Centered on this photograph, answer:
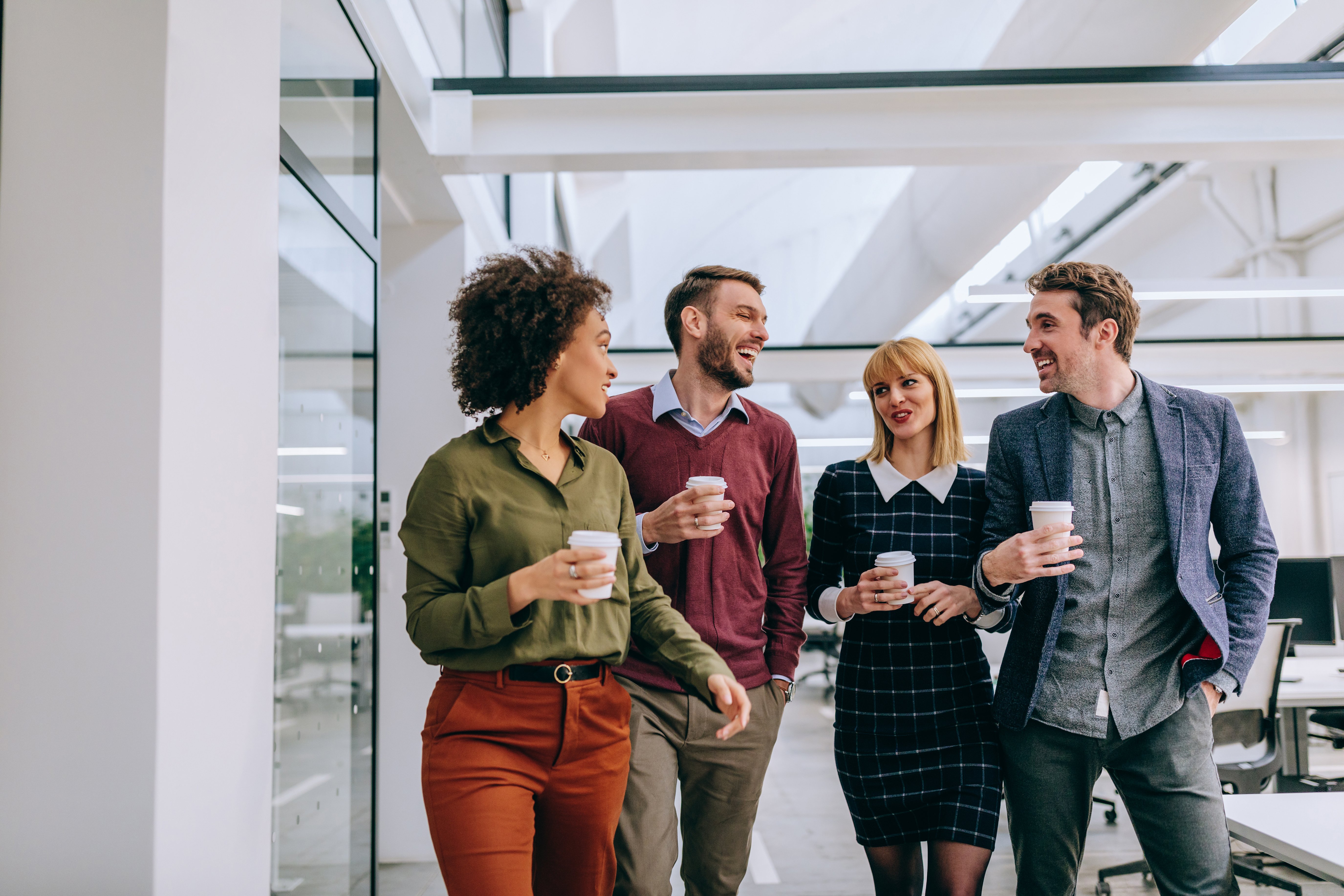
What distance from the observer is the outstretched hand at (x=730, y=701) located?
1.62 meters

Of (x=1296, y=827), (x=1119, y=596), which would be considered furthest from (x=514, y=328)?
(x=1296, y=827)

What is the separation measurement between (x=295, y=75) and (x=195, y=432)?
1.29 metres

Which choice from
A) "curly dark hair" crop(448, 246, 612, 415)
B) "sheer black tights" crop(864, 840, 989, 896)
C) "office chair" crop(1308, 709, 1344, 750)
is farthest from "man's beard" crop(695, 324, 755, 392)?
"office chair" crop(1308, 709, 1344, 750)

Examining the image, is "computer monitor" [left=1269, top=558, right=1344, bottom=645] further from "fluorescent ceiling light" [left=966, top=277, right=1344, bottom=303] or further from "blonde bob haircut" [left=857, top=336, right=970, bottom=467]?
"blonde bob haircut" [left=857, top=336, right=970, bottom=467]

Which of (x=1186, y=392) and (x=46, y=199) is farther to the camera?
(x=1186, y=392)

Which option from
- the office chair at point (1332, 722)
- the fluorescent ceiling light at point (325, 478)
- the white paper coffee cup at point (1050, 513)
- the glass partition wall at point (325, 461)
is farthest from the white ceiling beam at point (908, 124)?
the office chair at point (1332, 722)

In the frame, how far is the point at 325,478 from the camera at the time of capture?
8.34 feet

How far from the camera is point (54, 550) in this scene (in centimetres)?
127

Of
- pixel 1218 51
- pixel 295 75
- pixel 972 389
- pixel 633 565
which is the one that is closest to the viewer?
pixel 633 565

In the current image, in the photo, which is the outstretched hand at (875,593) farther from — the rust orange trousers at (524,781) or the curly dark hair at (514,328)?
the curly dark hair at (514,328)

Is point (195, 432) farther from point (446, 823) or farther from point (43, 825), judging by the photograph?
point (446, 823)

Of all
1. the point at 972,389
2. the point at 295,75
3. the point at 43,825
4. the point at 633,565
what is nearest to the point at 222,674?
the point at 43,825

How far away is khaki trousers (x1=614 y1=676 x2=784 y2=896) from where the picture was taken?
1.96m

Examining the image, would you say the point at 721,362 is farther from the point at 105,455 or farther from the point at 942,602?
the point at 105,455
